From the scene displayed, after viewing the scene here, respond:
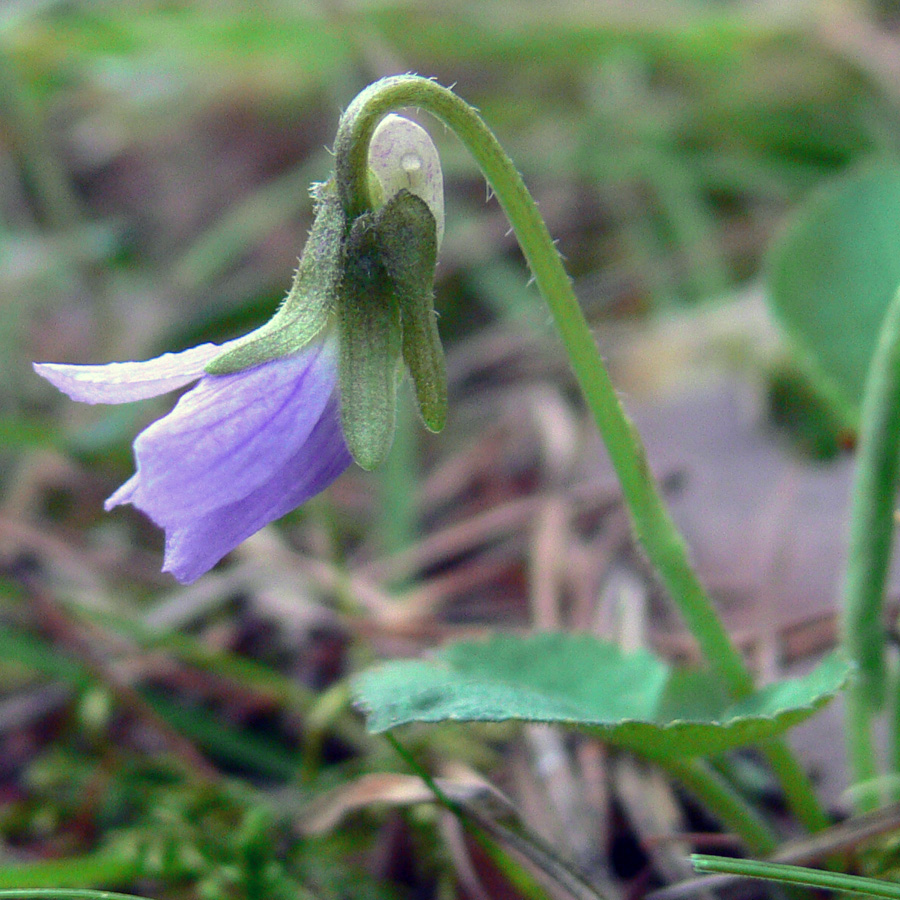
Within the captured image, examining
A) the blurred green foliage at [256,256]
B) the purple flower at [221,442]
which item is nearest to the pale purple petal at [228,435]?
the purple flower at [221,442]

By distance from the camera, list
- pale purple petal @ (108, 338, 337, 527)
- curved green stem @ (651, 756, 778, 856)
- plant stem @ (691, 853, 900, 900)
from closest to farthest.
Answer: plant stem @ (691, 853, 900, 900) → pale purple petal @ (108, 338, 337, 527) → curved green stem @ (651, 756, 778, 856)

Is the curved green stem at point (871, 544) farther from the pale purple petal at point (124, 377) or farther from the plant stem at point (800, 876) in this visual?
the pale purple petal at point (124, 377)

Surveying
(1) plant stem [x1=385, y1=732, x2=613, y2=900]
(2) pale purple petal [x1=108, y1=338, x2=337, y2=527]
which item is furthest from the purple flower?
(1) plant stem [x1=385, y1=732, x2=613, y2=900]

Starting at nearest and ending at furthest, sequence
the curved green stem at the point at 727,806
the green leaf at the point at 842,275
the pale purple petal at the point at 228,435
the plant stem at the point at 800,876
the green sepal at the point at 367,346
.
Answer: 1. the plant stem at the point at 800,876
2. the pale purple petal at the point at 228,435
3. the green sepal at the point at 367,346
4. the curved green stem at the point at 727,806
5. the green leaf at the point at 842,275

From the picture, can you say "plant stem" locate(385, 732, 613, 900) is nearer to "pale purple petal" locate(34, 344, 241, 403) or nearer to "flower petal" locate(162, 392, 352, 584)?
"flower petal" locate(162, 392, 352, 584)

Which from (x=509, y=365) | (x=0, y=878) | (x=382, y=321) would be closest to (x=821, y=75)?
(x=509, y=365)

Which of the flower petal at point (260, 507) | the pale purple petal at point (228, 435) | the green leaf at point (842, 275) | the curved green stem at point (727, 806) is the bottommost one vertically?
the curved green stem at point (727, 806)

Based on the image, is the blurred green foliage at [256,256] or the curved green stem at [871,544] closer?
the curved green stem at [871,544]
